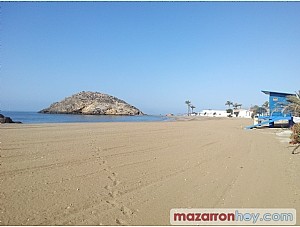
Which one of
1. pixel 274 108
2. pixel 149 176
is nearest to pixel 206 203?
pixel 149 176

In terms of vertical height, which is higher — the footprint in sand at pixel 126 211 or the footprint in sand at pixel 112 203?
the footprint in sand at pixel 112 203

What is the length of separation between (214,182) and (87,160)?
336 centimetres

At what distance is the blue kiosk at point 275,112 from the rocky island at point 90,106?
205 feet

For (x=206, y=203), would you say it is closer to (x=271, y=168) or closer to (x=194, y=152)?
(x=271, y=168)

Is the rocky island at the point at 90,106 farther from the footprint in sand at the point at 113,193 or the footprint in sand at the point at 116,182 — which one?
the footprint in sand at the point at 113,193

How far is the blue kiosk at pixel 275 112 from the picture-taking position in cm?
2184

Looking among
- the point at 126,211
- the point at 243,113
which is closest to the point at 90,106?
the point at 243,113

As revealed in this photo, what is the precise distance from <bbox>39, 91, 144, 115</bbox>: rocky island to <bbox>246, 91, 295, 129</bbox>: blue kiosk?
62.4m

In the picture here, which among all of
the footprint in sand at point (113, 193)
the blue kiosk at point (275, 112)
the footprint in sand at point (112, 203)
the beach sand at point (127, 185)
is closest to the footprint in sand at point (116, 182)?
the beach sand at point (127, 185)

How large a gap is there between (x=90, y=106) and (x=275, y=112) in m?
67.7

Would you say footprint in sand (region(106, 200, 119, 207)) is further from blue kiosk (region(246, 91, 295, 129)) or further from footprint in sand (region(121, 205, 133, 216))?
blue kiosk (region(246, 91, 295, 129))

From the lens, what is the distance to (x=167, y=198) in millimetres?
4184

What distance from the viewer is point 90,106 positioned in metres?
82.5

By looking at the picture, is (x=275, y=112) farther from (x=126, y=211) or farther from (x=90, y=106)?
(x=90, y=106)
